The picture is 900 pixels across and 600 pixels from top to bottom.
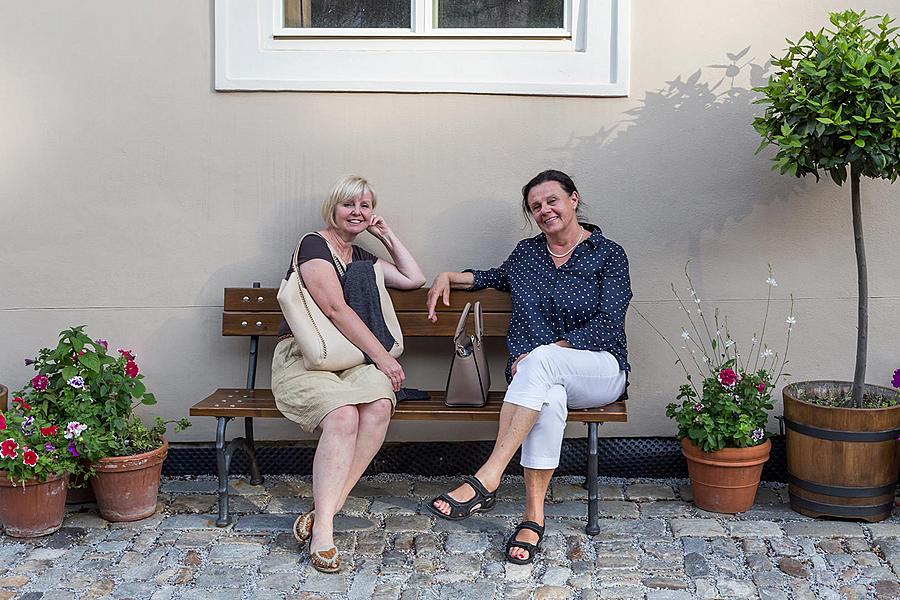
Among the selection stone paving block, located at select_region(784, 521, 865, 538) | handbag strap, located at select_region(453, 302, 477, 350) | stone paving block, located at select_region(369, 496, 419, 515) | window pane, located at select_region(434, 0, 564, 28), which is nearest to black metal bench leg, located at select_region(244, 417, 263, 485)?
stone paving block, located at select_region(369, 496, 419, 515)

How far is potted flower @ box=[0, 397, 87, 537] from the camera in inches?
157

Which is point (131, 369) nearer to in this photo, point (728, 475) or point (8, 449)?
point (8, 449)

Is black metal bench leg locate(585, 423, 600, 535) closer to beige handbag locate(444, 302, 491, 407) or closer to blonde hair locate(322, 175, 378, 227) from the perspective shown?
beige handbag locate(444, 302, 491, 407)

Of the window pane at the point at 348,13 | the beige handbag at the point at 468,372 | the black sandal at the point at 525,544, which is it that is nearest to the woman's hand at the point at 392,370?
the beige handbag at the point at 468,372

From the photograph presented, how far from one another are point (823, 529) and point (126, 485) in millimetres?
2900

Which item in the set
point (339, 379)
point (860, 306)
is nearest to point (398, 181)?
point (339, 379)

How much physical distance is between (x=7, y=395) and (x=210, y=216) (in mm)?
1250

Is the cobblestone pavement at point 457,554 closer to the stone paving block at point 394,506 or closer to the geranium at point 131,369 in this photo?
the stone paving block at point 394,506

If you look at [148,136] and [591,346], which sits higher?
[148,136]

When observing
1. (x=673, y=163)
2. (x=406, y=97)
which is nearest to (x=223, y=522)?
(x=406, y=97)

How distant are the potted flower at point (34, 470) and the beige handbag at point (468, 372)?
1.55 metres

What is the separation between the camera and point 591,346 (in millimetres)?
4246

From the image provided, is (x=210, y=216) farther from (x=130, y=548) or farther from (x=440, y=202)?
(x=130, y=548)

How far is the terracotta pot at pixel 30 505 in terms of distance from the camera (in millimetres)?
4027
